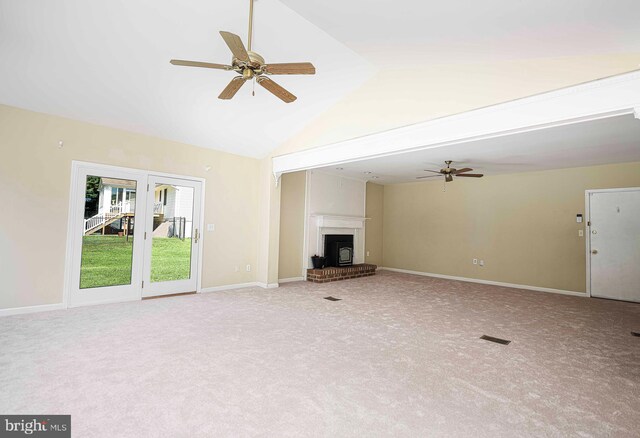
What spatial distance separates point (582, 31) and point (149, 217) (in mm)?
5705

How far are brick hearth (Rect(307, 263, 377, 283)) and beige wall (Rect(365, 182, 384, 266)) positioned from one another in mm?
1210

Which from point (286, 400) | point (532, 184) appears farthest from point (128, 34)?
point (532, 184)

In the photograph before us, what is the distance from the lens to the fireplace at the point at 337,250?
760 centimetres

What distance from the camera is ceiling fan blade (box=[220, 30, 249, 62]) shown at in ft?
7.54

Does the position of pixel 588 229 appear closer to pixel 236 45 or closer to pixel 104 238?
pixel 236 45

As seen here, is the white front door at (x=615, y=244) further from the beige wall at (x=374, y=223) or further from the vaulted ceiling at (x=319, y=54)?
the beige wall at (x=374, y=223)

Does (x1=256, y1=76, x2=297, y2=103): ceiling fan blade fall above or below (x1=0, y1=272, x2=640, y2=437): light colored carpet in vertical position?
above

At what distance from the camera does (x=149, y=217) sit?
16.5ft

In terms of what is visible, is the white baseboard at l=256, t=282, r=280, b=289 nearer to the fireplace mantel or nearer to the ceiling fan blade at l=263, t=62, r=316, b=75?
the fireplace mantel

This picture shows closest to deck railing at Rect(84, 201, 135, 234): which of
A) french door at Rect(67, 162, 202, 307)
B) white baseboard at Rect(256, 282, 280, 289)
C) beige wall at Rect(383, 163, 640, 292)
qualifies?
french door at Rect(67, 162, 202, 307)

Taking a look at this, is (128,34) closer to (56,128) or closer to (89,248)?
(56,128)

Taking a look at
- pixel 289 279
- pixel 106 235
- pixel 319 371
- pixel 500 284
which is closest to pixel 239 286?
pixel 289 279

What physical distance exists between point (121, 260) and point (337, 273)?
13.9ft

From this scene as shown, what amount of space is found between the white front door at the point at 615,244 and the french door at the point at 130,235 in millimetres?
7538
